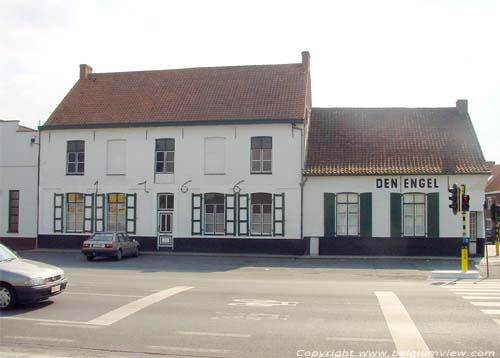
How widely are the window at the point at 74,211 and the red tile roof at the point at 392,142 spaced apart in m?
12.9

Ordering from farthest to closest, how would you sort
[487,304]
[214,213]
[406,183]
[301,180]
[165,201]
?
[165,201], [214,213], [301,180], [406,183], [487,304]

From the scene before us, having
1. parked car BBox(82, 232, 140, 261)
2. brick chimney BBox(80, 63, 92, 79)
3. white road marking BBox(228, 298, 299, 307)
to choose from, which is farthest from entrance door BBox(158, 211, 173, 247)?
white road marking BBox(228, 298, 299, 307)

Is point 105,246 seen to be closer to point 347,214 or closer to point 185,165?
point 185,165

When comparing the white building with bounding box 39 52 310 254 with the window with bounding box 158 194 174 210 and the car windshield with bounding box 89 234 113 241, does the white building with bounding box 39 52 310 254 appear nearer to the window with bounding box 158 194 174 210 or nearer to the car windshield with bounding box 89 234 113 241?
the window with bounding box 158 194 174 210

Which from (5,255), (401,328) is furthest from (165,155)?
(401,328)

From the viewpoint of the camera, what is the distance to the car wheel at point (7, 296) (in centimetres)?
1112

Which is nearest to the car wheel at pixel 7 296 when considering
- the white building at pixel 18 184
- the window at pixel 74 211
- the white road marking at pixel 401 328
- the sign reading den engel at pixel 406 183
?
the white road marking at pixel 401 328

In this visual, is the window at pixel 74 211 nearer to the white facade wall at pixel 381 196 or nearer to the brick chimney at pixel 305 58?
the white facade wall at pixel 381 196

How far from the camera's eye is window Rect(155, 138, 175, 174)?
99.9 ft

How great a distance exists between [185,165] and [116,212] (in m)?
4.71

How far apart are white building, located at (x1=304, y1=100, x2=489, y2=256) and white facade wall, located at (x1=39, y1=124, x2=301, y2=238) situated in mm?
1361

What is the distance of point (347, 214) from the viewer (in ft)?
93.4

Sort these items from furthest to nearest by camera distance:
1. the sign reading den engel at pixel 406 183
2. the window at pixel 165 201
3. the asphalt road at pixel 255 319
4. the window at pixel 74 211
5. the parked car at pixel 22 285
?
the window at pixel 74 211 < the window at pixel 165 201 < the sign reading den engel at pixel 406 183 < the parked car at pixel 22 285 < the asphalt road at pixel 255 319

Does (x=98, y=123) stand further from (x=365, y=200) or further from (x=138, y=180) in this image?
(x=365, y=200)
